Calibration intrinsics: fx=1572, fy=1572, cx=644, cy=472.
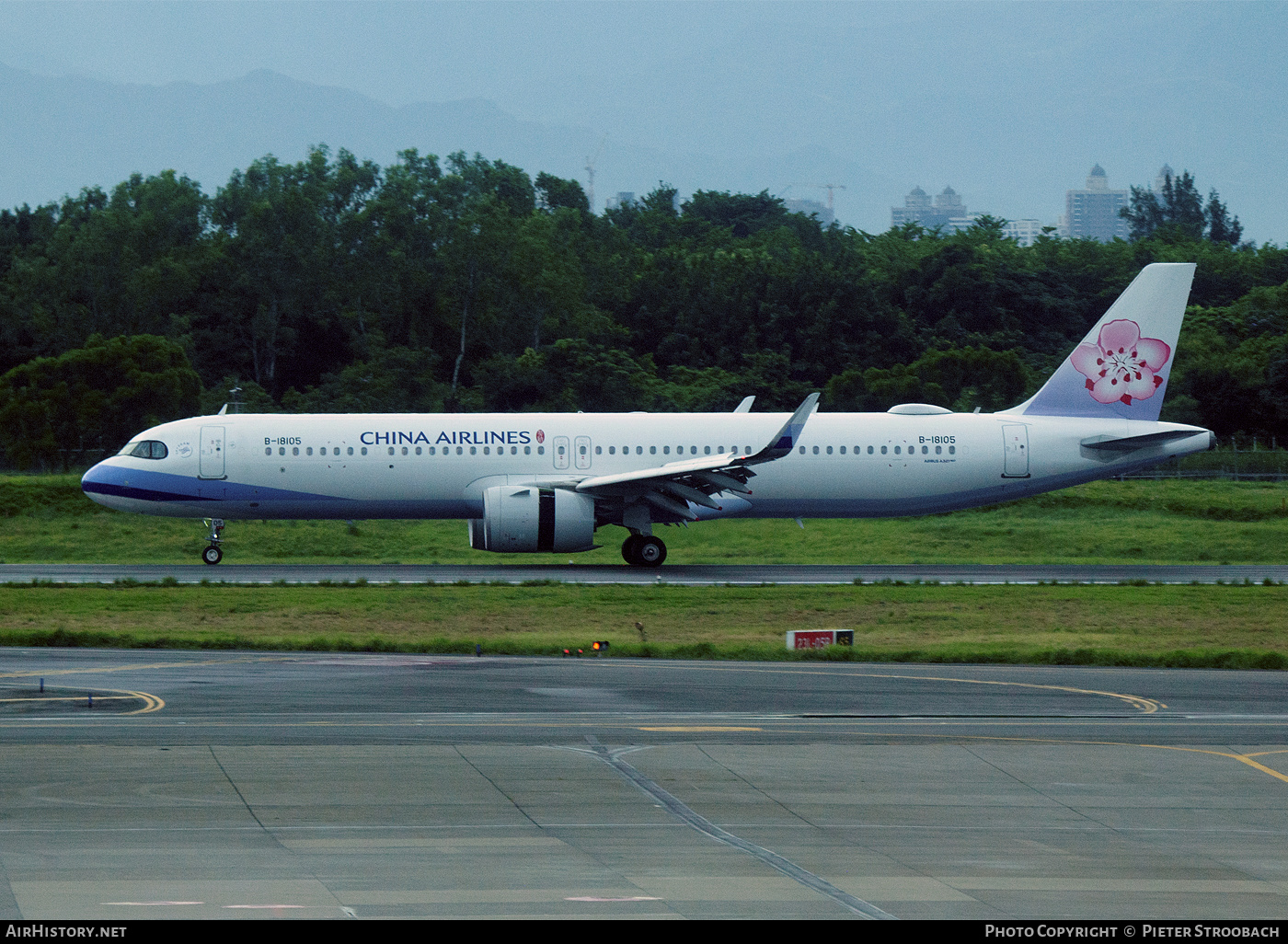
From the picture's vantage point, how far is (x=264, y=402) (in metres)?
68.6

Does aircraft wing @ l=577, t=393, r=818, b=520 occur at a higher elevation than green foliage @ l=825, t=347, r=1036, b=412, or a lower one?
lower

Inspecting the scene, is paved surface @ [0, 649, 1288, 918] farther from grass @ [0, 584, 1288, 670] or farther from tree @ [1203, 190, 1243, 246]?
tree @ [1203, 190, 1243, 246]

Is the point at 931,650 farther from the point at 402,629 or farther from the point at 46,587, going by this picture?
the point at 46,587

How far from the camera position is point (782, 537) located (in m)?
48.5

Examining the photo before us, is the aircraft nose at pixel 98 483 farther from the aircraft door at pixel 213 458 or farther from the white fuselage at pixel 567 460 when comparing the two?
the aircraft door at pixel 213 458

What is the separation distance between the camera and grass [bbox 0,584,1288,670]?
27422 mm

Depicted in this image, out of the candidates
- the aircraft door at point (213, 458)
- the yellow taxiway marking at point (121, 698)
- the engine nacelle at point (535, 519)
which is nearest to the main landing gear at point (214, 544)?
the aircraft door at point (213, 458)

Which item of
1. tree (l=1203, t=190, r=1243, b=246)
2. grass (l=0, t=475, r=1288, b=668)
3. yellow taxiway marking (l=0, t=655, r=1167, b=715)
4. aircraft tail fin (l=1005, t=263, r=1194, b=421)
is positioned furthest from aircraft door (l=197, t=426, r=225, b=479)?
tree (l=1203, t=190, r=1243, b=246)

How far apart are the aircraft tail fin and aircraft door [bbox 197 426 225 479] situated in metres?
21.4

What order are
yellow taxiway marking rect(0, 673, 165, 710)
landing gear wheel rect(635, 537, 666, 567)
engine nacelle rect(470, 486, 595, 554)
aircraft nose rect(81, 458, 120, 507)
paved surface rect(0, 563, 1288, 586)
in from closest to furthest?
yellow taxiway marking rect(0, 673, 165, 710), paved surface rect(0, 563, 1288, 586), engine nacelle rect(470, 486, 595, 554), aircraft nose rect(81, 458, 120, 507), landing gear wheel rect(635, 537, 666, 567)

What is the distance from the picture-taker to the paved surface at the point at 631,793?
39.4 feet

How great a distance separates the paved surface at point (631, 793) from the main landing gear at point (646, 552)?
1668 centimetres

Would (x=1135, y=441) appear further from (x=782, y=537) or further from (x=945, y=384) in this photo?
(x=945, y=384)
